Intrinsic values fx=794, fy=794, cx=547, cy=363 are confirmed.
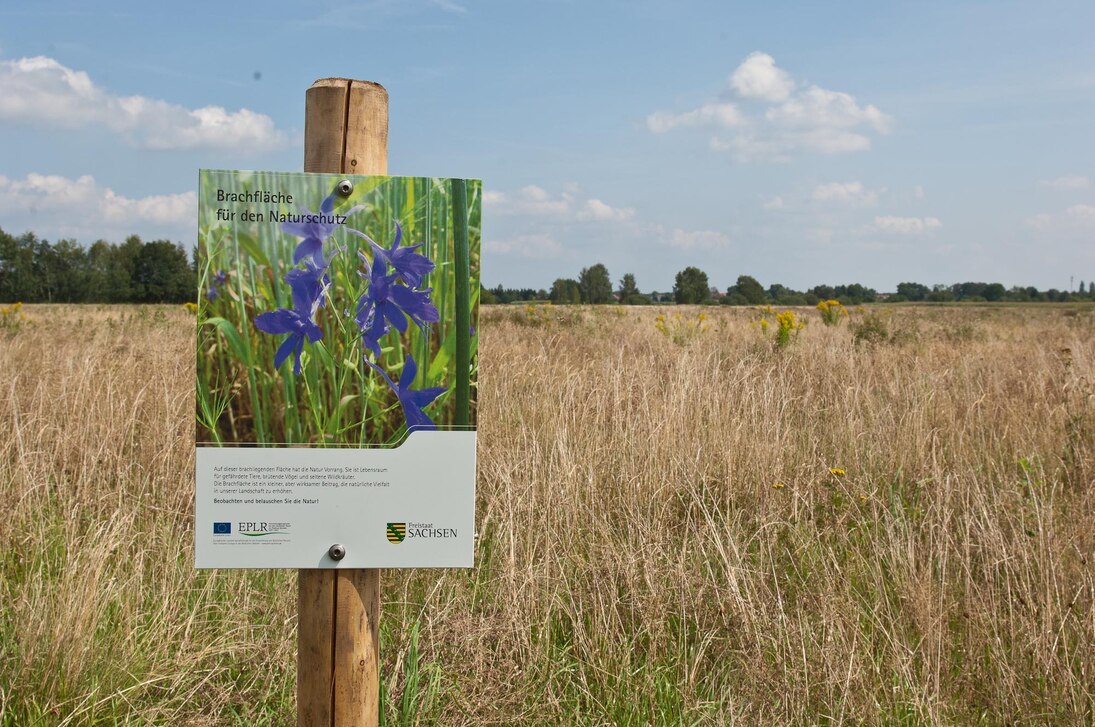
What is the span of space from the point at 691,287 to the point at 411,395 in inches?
2479

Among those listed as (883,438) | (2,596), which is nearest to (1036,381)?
(883,438)

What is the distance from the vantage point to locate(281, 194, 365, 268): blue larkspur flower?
1.78 m

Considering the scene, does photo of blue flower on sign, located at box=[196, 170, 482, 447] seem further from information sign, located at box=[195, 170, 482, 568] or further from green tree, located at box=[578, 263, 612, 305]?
green tree, located at box=[578, 263, 612, 305]

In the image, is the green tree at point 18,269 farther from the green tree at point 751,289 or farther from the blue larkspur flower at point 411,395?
the blue larkspur flower at point 411,395

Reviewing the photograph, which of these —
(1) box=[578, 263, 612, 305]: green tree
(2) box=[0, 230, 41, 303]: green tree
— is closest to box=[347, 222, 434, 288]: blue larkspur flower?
(1) box=[578, 263, 612, 305]: green tree

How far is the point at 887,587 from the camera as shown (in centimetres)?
298

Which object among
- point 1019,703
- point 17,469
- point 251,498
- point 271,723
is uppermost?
point 251,498

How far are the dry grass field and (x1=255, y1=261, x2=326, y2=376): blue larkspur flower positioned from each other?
1100mm

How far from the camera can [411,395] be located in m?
1.81

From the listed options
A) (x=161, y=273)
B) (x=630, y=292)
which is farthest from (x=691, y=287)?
(x=161, y=273)

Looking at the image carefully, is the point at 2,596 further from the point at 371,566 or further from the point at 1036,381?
the point at 1036,381

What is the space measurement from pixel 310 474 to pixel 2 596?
67.8 inches

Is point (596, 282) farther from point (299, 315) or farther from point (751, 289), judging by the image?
point (299, 315)

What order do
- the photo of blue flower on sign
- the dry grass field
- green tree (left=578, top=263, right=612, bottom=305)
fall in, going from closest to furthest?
the photo of blue flower on sign < the dry grass field < green tree (left=578, top=263, right=612, bottom=305)
